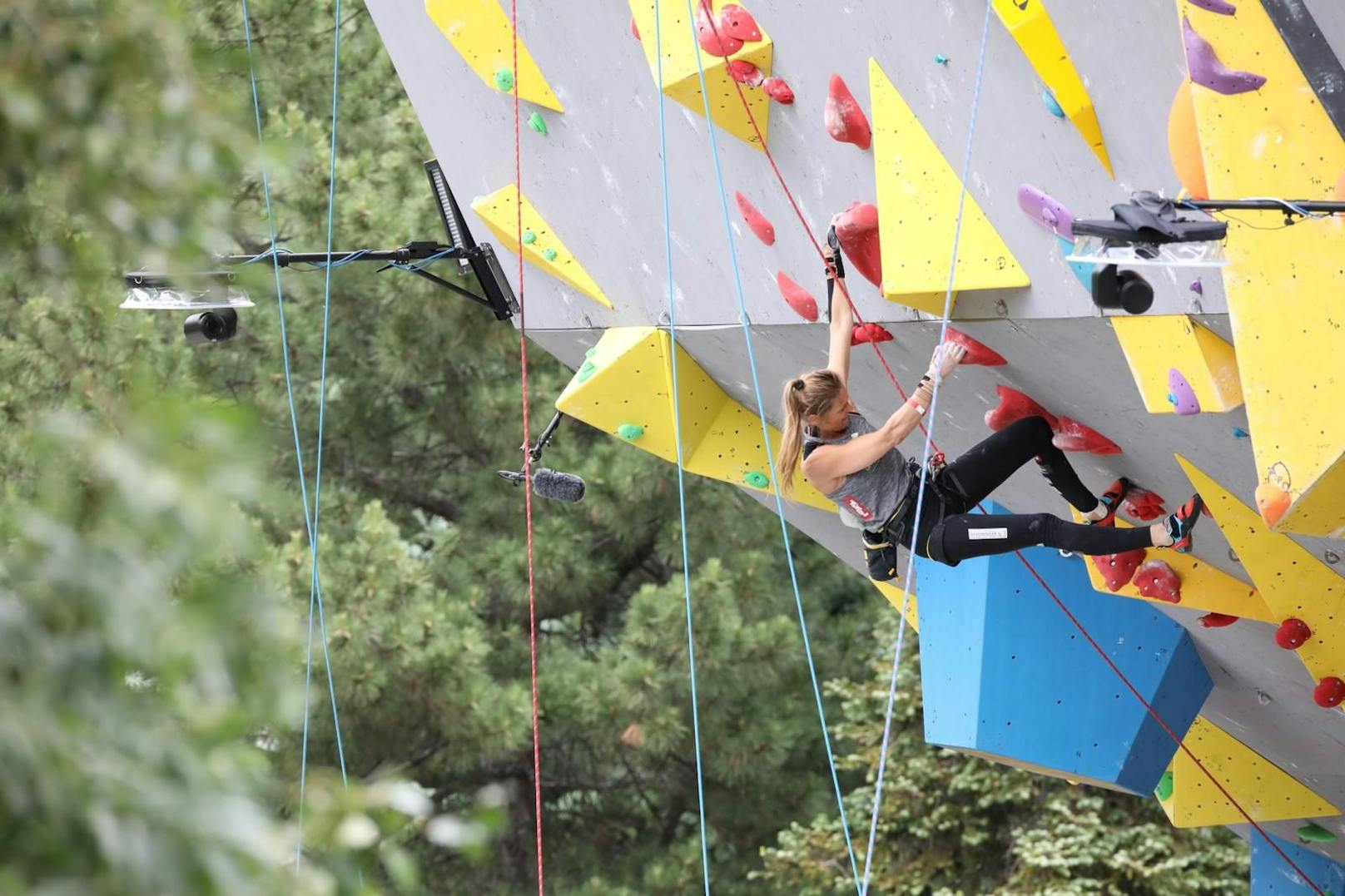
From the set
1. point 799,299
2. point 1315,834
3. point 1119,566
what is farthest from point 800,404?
point 1315,834

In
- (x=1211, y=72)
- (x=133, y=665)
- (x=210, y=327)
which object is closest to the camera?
(x=133, y=665)

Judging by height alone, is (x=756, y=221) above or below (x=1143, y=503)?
above

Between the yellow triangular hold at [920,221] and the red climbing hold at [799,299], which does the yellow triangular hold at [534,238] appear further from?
the yellow triangular hold at [920,221]

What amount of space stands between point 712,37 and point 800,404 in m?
0.93

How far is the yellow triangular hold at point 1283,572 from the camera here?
4.23 metres

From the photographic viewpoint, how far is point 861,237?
Result: 4254 mm

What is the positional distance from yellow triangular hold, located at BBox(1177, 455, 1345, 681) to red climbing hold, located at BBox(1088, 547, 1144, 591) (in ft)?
0.72

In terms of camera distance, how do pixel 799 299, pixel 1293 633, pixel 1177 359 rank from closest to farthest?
1. pixel 1177 359
2. pixel 1293 633
3. pixel 799 299

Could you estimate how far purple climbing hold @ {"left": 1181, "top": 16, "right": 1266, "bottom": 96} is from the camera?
3.11m

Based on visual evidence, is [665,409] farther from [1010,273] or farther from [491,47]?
[1010,273]

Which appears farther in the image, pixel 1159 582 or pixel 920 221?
pixel 1159 582

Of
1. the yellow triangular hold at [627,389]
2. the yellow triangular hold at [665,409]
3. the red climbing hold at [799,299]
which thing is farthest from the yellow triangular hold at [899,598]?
the red climbing hold at [799,299]

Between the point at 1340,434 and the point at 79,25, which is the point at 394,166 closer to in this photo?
the point at 1340,434

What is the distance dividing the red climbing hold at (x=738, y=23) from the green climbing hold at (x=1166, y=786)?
3.18 meters
